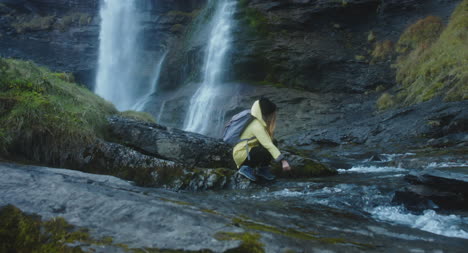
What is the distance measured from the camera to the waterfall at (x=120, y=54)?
3139 cm

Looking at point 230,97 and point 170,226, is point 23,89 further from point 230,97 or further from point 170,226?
point 230,97

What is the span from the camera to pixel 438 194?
13.3ft

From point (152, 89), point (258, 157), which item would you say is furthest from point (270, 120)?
point (152, 89)

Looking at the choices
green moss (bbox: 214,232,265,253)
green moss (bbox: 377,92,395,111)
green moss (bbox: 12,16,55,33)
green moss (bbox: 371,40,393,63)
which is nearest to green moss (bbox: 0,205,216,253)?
green moss (bbox: 214,232,265,253)

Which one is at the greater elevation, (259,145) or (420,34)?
(420,34)

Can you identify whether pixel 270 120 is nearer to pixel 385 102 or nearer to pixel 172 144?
pixel 172 144

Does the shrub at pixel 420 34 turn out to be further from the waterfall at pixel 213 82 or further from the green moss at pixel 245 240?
the green moss at pixel 245 240

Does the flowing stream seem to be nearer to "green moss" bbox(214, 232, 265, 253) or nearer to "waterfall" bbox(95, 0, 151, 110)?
"green moss" bbox(214, 232, 265, 253)

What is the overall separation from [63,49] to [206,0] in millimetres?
15772

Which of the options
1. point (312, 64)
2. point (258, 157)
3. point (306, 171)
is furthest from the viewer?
point (312, 64)

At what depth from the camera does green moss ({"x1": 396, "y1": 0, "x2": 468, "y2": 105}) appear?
1177cm

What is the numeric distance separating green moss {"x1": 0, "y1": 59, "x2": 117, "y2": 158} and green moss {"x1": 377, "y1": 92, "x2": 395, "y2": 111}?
14.8 metres

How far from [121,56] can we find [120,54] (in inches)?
10.4

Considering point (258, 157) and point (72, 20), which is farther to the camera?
point (72, 20)
